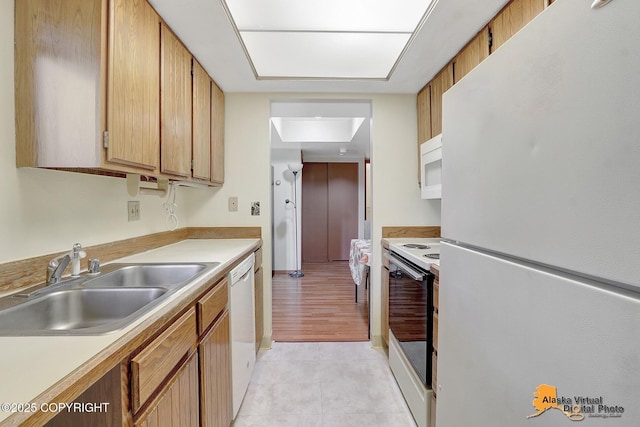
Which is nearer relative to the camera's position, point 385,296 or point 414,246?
point 414,246

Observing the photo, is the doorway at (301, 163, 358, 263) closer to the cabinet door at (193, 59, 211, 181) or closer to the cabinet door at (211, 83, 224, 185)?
the cabinet door at (211, 83, 224, 185)

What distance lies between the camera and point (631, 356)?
0.41m

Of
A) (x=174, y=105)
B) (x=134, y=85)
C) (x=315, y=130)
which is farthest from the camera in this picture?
(x=315, y=130)

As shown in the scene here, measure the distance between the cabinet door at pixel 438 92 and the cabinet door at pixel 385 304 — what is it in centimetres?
113

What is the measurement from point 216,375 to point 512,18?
2053 millimetres

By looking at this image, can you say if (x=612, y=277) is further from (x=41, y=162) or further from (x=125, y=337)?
(x=41, y=162)

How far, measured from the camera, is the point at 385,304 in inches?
88.5

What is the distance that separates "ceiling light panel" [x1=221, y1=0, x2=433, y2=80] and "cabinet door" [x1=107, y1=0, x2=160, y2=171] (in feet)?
1.33

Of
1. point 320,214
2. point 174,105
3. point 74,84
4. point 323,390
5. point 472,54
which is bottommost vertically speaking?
point 323,390

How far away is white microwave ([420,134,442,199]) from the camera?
72.6 inches

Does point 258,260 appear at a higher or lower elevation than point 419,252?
lower

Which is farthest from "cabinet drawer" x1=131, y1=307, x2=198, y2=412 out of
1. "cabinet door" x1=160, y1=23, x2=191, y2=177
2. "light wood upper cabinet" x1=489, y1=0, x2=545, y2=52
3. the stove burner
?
"light wood upper cabinet" x1=489, y1=0, x2=545, y2=52

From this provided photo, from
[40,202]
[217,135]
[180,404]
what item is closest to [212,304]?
[180,404]

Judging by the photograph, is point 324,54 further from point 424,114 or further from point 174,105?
point 174,105
